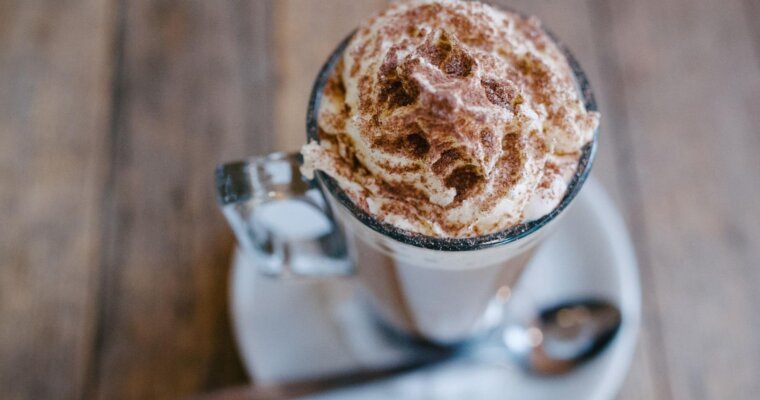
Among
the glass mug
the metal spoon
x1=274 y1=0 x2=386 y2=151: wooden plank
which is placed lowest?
the metal spoon

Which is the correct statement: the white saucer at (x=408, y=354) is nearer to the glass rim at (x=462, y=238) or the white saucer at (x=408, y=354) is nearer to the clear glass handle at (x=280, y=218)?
the clear glass handle at (x=280, y=218)

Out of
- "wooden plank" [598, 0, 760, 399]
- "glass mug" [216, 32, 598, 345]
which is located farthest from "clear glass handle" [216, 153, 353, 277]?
"wooden plank" [598, 0, 760, 399]

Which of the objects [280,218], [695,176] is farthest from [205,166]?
[695,176]

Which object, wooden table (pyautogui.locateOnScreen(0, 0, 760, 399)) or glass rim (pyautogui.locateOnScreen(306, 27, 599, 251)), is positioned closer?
glass rim (pyautogui.locateOnScreen(306, 27, 599, 251))

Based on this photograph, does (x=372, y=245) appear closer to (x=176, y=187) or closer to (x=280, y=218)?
(x=280, y=218)

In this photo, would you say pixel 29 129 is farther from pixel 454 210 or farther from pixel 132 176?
pixel 454 210

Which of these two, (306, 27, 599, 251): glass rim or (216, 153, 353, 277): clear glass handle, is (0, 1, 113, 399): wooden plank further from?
(306, 27, 599, 251): glass rim
